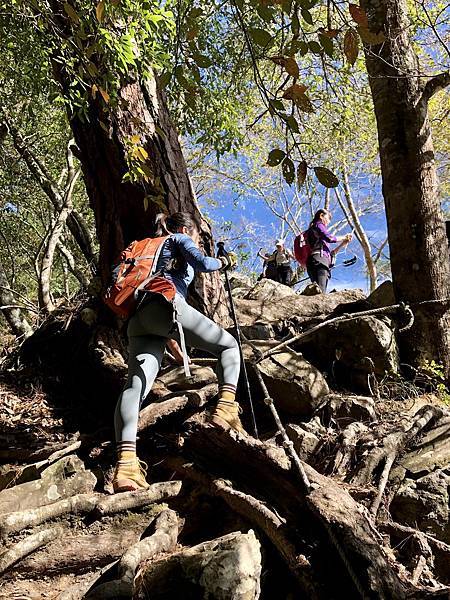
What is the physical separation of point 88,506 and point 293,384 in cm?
200

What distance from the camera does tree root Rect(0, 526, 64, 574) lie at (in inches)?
106

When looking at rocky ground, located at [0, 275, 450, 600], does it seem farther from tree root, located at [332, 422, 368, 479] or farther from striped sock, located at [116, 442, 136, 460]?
striped sock, located at [116, 442, 136, 460]

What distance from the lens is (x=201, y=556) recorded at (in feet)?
7.88

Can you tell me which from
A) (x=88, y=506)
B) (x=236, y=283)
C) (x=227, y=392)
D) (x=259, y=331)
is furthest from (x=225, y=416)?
(x=236, y=283)

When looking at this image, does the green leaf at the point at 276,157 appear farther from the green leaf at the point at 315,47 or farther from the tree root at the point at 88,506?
the tree root at the point at 88,506

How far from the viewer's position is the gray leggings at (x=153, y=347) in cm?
358

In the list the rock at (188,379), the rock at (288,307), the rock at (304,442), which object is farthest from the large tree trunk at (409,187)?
the rock at (188,379)

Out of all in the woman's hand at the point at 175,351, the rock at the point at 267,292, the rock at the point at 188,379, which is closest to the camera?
the rock at the point at 188,379

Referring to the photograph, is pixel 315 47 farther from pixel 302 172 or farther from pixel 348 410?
pixel 348 410

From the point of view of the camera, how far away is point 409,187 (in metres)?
5.04

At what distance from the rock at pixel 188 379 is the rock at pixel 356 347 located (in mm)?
1202

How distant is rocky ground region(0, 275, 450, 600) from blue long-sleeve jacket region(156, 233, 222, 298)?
0.96m

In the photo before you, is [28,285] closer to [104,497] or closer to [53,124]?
[53,124]

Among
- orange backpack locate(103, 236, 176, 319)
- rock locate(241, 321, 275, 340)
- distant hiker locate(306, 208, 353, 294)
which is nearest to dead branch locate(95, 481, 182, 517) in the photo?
orange backpack locate(103, 236, 176, 319)
